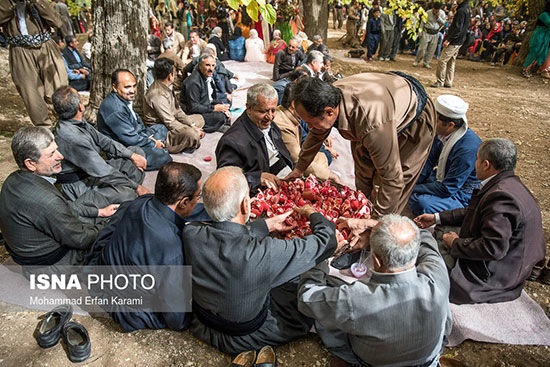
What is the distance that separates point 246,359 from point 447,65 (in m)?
10.3

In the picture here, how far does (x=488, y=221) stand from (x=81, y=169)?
13.0ft

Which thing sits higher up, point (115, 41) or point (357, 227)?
point (115, 41)

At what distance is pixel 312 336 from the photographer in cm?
269

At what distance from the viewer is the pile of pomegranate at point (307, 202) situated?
2707 mm

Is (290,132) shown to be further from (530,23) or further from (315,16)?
(530,23)

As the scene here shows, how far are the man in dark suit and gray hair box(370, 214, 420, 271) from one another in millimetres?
7318

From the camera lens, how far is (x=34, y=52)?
5094 mm

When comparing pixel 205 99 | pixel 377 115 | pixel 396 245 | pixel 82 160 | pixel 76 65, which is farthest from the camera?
pixel 76 65

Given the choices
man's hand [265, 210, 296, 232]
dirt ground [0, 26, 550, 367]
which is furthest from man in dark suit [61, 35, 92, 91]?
man's hand [265, 210, 296, 232]

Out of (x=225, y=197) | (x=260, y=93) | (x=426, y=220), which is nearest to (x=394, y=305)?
(x=225, y=197)

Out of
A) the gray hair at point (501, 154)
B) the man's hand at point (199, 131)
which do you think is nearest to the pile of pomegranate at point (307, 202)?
the gray hair at point (501, 154)

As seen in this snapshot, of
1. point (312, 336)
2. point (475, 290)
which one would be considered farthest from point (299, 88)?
point (475, 290)

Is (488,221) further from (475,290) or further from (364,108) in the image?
(364,108)

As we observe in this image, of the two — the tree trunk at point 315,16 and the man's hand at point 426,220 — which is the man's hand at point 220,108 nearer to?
the man's hand at point 426,220
